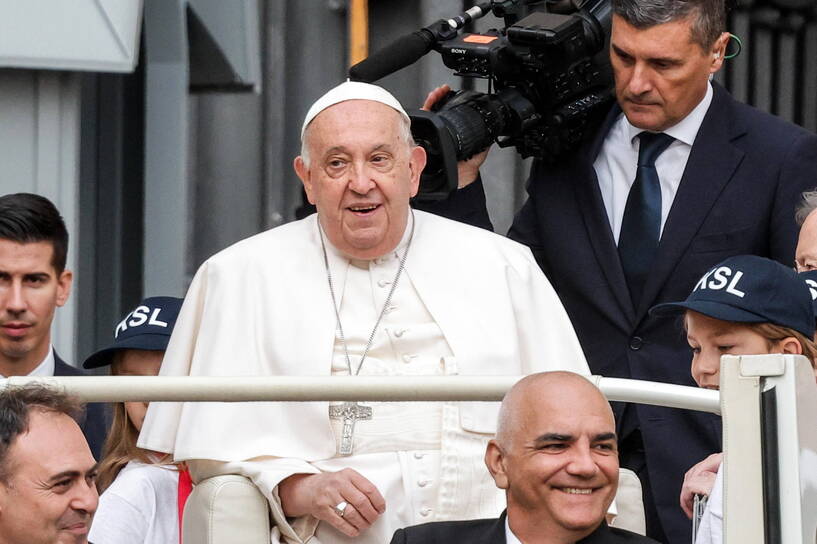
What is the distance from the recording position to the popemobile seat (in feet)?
11.9

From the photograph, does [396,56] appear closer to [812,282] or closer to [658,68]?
[658,68]

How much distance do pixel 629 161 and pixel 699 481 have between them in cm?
105

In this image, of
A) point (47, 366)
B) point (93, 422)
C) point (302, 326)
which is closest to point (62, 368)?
point (47, 366)

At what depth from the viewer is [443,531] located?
3.23 m

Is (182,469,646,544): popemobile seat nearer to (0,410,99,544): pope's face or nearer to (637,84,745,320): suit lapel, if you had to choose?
(0,410,99,544): pope's face

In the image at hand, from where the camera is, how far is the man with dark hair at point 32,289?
4.49 metres

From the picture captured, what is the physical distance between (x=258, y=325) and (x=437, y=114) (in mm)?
723

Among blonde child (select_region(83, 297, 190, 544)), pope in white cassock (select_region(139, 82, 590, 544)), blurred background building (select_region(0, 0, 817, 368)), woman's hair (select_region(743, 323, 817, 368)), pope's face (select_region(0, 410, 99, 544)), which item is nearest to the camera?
pope's face (select_region(0, 410, 99, 544))

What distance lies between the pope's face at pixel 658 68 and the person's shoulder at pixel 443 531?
4.44 ft

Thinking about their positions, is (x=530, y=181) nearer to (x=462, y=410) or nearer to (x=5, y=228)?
(x=462, y=410)

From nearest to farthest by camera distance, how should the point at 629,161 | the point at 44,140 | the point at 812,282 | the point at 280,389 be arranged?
1. the point at 280,389
2. the point at 812,282
3. the point at 629,161
4. the point at 44,140

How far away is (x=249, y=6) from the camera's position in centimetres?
642

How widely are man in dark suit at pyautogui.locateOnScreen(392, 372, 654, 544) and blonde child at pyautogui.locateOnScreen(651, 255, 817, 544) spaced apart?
437mm

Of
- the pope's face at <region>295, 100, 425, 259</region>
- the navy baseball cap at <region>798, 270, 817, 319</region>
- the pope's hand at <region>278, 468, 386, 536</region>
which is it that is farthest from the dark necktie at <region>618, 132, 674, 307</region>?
the pope's hand at <region>278, 468, 386, 536</region>
